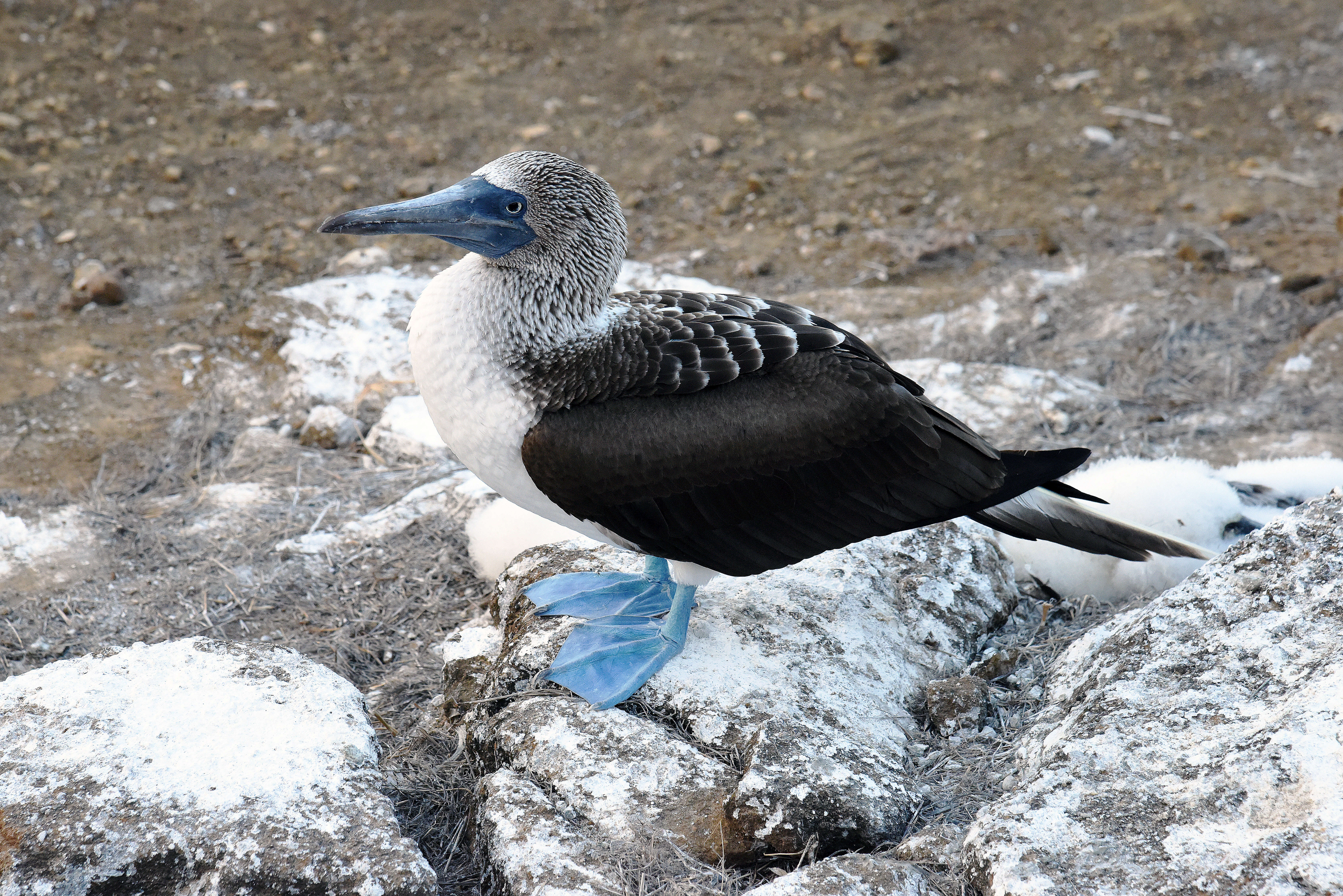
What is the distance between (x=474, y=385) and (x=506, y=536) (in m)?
1.16

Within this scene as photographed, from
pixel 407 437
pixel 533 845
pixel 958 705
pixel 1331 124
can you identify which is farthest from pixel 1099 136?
pixel 533 845

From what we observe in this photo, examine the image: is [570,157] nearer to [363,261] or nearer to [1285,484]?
[363,261]

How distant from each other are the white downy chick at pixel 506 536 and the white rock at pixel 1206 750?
176cm

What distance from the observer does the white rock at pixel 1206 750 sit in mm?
2131

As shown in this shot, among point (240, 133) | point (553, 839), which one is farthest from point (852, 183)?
point (553, 839)

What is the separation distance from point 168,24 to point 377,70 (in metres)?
1.55

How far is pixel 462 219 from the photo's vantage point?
2938 mm

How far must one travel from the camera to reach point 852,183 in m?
7.25

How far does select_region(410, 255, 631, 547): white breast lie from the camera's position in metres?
2.89

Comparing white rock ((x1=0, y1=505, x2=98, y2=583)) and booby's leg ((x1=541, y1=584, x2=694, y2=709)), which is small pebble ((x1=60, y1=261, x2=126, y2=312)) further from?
booby's leg ((x1=541, y1=584, x2=694, y2=709))

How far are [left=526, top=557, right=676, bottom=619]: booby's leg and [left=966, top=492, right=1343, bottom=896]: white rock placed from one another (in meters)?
1.18

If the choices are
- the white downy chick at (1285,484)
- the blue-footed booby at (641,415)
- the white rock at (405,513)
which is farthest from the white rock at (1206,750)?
the white rock at (405,513)

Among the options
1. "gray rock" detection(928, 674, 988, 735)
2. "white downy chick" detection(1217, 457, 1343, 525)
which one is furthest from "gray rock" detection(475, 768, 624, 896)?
"white downy chick" detection(1217, 457, 1343, 525)

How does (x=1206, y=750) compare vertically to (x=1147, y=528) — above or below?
above
